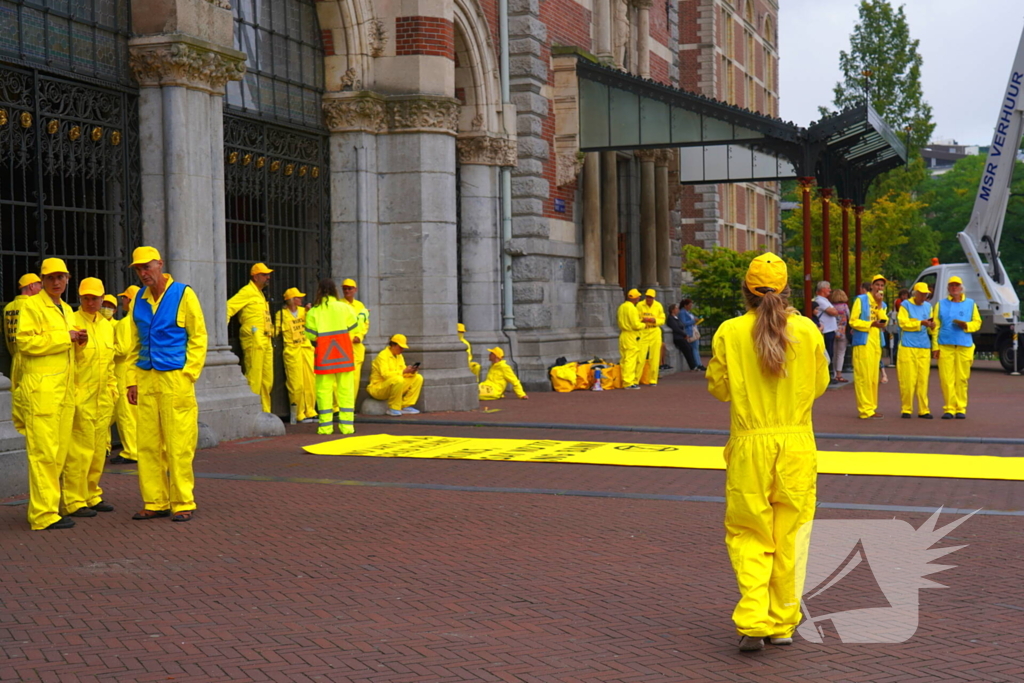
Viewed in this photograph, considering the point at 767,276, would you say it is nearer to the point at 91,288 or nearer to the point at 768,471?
the point at 768,471

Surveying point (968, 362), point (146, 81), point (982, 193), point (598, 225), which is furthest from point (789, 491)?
point (982, 193)

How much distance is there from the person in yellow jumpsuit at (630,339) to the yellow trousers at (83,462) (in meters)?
14.8

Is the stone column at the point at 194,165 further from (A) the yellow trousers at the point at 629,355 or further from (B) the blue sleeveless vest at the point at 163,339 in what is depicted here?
(A) the yellow trousers at the point at 629,355

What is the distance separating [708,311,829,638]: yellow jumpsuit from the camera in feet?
18.0

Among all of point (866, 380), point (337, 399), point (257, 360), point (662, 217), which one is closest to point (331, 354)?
point (337, 399)

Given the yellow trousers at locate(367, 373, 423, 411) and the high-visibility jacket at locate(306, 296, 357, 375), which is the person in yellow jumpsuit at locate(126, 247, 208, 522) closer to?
the high-visibility jacket at locate(306, 296, 357, 375)

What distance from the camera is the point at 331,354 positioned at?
1462 centimetres

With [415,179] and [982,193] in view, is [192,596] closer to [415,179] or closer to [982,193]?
[415,179]

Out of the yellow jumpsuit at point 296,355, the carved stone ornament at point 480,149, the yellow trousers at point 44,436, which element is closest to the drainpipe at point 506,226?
the carved stone ornament at point 480,149

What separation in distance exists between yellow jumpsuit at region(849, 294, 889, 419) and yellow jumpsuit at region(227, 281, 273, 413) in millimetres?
7275

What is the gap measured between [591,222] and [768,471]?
1964 cm

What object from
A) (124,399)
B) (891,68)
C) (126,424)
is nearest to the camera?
(124,399)

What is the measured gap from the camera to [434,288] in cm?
1791

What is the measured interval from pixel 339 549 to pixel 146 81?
753 cm
